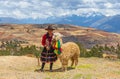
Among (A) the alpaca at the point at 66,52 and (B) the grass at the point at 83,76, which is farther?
(A) the alpaca at the point at 66,52

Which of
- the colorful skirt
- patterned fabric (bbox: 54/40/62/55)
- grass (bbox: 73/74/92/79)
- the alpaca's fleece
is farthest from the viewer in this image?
the alpaca's fleece

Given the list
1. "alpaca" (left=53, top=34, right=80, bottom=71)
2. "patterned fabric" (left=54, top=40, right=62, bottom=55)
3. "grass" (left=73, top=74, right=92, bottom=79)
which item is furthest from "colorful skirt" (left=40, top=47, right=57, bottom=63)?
"grass" (left=73, top=74, right=92, bottom=79)

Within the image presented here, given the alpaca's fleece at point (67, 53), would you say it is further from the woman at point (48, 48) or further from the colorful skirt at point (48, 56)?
the woman at point (48, 48)

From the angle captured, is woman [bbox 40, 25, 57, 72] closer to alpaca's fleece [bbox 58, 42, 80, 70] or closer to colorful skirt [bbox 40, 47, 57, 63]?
colorful skirt [bbox 40, 47, 57, 63]

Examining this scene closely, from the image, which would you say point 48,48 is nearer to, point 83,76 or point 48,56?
point 48,56

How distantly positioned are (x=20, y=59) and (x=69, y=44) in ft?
32.7

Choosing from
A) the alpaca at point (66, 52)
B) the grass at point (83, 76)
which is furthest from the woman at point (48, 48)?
the grass at point (83, 76)

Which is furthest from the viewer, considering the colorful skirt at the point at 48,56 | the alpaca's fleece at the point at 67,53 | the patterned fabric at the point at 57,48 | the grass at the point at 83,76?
the alpaca's fleece at the point at 67,53

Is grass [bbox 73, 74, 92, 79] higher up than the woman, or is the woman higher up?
the woman

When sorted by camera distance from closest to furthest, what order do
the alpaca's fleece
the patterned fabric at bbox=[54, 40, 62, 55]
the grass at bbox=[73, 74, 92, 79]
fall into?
the grass at bbox=[73, 74, 92, 79] < the patterned fabric at bbox=[54, 40, 62, 55] < the alpaca's fleece

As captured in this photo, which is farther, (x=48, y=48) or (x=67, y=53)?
(x=67, y=53)

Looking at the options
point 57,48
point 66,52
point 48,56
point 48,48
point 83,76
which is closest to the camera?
point 83,76

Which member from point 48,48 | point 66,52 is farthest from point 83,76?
point 48,48

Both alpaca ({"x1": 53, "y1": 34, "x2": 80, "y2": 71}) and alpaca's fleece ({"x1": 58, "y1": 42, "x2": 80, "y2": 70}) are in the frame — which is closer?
alpaca ({"x1": 53, "y1": 34, "x2": 80, "y2": 71})
